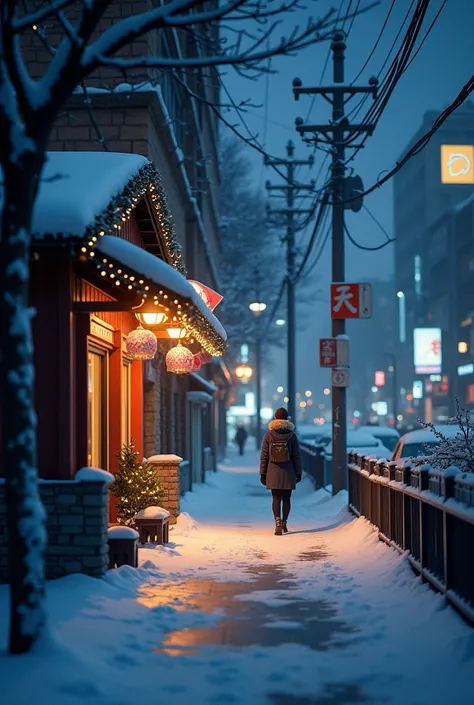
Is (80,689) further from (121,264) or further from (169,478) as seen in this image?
(169,478)

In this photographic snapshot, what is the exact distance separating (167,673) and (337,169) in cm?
1586

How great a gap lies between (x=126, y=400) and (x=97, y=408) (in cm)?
223

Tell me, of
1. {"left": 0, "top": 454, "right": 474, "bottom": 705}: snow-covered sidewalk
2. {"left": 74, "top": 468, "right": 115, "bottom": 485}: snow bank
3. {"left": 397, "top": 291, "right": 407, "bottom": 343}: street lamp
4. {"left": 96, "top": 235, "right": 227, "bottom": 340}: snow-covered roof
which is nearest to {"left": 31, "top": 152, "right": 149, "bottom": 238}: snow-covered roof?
{"left": 96, "top": 235, "right": 227, "bottom": 340}: snow-covered roof

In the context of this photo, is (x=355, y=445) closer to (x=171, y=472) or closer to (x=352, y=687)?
(x=171, y=472)

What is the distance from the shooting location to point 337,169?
70.3 feet

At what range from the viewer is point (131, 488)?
14.2 m

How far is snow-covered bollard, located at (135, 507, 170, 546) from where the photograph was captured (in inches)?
541

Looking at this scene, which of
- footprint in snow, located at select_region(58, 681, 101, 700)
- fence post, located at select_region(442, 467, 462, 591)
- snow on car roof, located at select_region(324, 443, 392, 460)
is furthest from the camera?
snow on car roof, located at select_region(324, 443, 392, 460)

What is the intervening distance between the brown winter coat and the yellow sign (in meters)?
39.6

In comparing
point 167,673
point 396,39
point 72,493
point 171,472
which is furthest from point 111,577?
point 396,39

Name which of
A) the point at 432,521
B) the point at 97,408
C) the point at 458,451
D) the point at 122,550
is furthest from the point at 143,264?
the point at 458,451

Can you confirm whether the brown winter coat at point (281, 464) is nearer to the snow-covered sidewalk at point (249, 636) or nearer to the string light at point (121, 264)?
the string light at point (121, 264)

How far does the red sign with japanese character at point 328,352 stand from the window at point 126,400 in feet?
17.3

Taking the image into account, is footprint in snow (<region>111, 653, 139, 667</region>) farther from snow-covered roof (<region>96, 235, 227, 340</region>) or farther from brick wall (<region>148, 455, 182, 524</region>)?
brick wall (<region>148, 455, 182, 524</region>)
